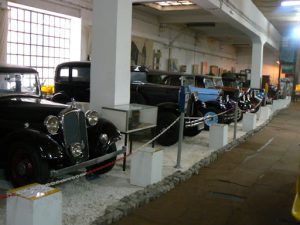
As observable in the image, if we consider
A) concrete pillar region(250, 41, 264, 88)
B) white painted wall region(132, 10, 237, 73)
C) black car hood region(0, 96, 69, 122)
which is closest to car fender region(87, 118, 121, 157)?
black car hood region(0, 96, 69, 122)

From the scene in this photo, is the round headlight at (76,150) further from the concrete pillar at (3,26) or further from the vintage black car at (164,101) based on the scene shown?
the concrete pillar at (3,26)

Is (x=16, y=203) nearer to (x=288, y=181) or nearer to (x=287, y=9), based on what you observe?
(x=288, y=181)

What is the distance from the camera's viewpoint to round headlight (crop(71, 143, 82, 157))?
14.8 feet

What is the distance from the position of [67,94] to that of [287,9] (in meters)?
11.6

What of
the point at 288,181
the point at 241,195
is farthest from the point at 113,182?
the point at 288,181

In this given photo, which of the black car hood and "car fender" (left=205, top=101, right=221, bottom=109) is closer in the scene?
the black car hood

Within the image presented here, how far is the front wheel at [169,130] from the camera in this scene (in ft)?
24.7

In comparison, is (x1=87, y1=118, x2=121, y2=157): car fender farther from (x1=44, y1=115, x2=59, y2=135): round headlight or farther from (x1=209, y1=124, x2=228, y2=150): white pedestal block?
(x1=209, y1=124, x2=228, y2=150): white pedestal block

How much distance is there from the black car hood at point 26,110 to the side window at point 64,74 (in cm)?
382

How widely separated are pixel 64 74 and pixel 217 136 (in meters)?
3.95

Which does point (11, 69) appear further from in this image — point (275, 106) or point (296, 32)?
point (296, 32)

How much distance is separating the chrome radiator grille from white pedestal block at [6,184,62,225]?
4.57 feet

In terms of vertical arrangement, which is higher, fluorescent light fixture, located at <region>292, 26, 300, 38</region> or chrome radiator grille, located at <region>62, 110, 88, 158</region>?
fluorescent light fixture, located at <region>292, 26, 300, 38</region>

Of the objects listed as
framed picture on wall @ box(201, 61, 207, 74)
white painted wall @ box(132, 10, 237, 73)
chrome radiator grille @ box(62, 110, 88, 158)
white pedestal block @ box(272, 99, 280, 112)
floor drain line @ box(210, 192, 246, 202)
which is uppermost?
white painted wall @ box(132, 10, 237, 73)
